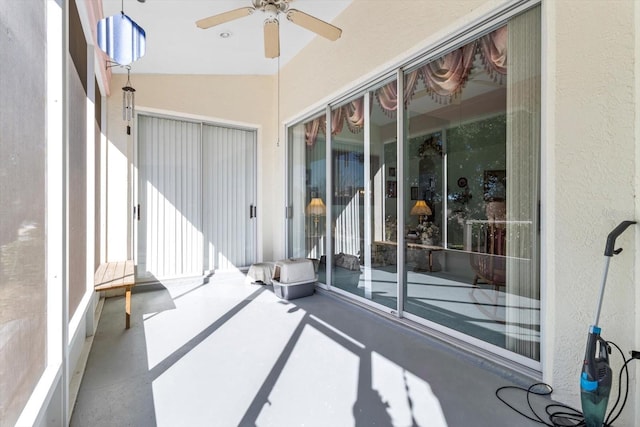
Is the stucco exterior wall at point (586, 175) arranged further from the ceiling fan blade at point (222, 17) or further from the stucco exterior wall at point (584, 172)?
the ceiling fan blade at point (222, 17)

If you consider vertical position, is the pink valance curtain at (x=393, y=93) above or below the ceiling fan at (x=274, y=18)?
below

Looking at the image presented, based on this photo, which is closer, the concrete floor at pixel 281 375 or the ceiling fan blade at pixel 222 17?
the concrete floor at pixel 281 375

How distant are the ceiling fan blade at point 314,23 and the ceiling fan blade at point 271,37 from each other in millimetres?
192

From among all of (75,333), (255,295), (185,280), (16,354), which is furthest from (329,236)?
(16,354)

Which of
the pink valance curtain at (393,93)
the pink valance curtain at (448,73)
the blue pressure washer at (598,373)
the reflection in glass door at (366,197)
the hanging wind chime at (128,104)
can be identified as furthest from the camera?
Result: the hanging wind chime at (128,104)

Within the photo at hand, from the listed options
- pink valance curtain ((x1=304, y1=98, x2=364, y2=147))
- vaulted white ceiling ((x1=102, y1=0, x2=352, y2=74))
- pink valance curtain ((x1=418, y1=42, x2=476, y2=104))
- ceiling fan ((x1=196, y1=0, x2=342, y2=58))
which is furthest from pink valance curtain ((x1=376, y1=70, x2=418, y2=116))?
vaulted white ceiling ((x1=102, y1=0, x2=352, y2=74))

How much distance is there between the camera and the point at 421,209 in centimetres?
310

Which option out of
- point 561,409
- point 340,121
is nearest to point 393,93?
point 340,121

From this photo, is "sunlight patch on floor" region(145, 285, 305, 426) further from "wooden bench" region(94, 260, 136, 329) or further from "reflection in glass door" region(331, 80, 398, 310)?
"reflection in glass door" region(331, 80, 398, 310)

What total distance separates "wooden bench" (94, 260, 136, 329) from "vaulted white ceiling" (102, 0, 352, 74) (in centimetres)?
258

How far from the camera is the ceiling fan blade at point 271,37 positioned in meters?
3.00

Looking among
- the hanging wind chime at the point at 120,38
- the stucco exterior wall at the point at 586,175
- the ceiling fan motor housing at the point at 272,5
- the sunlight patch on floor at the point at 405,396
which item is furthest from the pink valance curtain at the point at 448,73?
the hanging wind chime at the point at 120,38

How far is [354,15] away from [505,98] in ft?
7.17

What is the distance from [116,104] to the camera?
441cm
